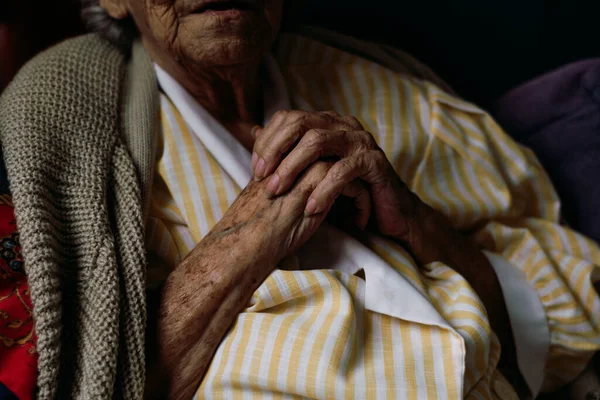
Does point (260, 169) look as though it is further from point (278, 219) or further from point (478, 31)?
point (478, 31)

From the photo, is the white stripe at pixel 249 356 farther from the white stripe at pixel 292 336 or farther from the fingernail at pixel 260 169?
the fingernail at pixel 260 169

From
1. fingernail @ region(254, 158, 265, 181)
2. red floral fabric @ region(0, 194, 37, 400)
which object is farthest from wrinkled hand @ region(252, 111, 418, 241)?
red floral fabric @ region(0, 194, 37, 400)

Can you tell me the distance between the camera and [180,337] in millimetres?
857

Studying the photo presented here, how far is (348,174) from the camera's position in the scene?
89cm

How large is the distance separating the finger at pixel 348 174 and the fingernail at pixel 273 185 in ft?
0.17

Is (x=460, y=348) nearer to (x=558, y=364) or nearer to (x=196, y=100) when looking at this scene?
(x=558, y=364)

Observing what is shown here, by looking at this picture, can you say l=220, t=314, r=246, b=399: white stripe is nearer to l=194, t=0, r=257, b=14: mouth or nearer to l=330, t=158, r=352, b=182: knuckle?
l=330, t=158, r=352, b=182: knuckle

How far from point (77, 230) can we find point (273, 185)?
0.27 metres

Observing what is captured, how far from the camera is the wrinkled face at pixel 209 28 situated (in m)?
0.96

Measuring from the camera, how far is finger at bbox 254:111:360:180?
89cm

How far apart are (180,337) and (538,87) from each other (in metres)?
0.96

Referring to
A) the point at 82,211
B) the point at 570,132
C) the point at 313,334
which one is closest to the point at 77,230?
the point at 82,211

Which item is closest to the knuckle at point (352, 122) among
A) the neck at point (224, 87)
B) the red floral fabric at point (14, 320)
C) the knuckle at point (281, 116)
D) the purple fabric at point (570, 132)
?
the knuckle at point (281, 116)

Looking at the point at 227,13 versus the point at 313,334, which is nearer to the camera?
the point at 313,334
